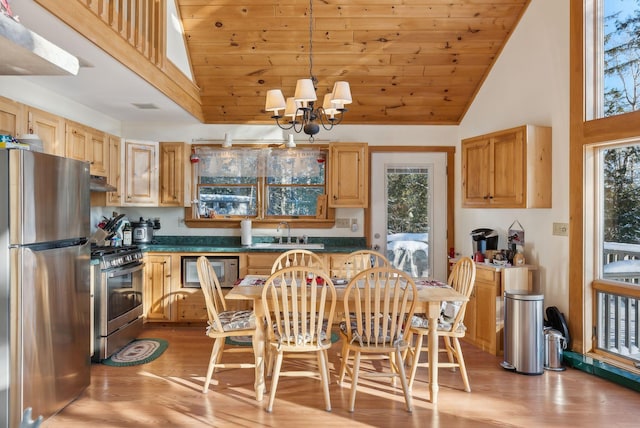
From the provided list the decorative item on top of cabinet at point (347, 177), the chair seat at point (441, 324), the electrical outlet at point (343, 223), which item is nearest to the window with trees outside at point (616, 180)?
the chair seat at point (441, 324)

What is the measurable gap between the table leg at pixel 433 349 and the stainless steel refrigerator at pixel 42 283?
241 centimetres

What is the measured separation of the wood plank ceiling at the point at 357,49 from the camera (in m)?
4.35

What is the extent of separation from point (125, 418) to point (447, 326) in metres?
2.25

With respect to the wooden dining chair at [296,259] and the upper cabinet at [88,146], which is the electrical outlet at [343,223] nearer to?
the wooden dining chair at [296,259]

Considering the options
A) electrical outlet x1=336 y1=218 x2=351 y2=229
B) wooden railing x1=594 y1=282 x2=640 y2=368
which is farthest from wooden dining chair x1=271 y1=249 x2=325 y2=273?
wooden railing x1=594 y1=282 x2=640 y2=368

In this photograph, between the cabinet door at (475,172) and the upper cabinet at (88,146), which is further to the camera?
the cabinet door at (475,172)

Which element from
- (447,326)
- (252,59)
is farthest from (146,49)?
(447,326)

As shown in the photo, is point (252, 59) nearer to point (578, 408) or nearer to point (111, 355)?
point (111, 355)

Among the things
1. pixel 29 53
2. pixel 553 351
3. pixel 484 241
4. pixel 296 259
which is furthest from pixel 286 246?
pixel 29 53

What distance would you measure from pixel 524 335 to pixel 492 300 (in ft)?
1.62

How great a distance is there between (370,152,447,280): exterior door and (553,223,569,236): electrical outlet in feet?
5.30

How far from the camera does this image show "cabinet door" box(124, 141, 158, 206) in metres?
4.93

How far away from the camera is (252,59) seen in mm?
4773

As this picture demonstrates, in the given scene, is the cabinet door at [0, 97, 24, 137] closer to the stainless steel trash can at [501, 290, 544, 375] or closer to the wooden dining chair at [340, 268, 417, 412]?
the wooden dining chair at [340, 268, 417, 412]
